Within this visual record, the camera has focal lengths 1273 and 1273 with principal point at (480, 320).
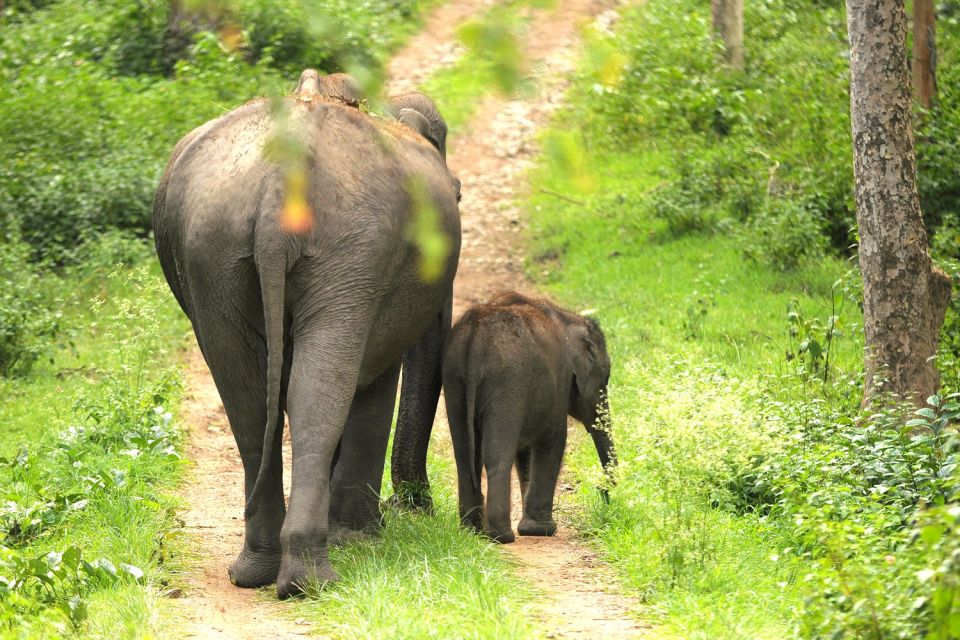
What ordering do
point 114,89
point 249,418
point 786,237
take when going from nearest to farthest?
point 249,418 < point 786,237 < point 114,89

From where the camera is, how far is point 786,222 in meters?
11.3

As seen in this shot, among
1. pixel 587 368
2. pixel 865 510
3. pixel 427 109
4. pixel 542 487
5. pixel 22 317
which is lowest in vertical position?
pixel 22 317

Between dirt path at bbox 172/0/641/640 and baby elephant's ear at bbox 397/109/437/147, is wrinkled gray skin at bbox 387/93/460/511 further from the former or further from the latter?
dirt path at bbox 172/0/641/640

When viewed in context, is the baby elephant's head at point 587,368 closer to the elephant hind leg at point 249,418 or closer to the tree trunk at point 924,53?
the elephant hind leg at point 249,418

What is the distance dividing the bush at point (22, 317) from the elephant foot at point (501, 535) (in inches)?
193

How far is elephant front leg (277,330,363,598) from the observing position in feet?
16.4

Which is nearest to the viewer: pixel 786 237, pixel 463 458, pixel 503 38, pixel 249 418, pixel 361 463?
pixel 503 38

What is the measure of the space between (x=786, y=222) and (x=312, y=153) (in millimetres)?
7103

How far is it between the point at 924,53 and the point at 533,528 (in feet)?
21.4

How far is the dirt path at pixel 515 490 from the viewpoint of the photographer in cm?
475

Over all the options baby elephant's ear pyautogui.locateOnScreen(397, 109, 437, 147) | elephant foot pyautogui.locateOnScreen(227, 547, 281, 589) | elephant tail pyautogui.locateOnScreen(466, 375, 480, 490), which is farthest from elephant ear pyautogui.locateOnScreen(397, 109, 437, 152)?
elephant foot pyautogui.locateOnScreen(227, 547, 281, 589)

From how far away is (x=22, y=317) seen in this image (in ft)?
31.9

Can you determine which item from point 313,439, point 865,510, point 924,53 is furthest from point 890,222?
point 924,53

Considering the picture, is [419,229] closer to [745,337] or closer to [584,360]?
[584,360]
